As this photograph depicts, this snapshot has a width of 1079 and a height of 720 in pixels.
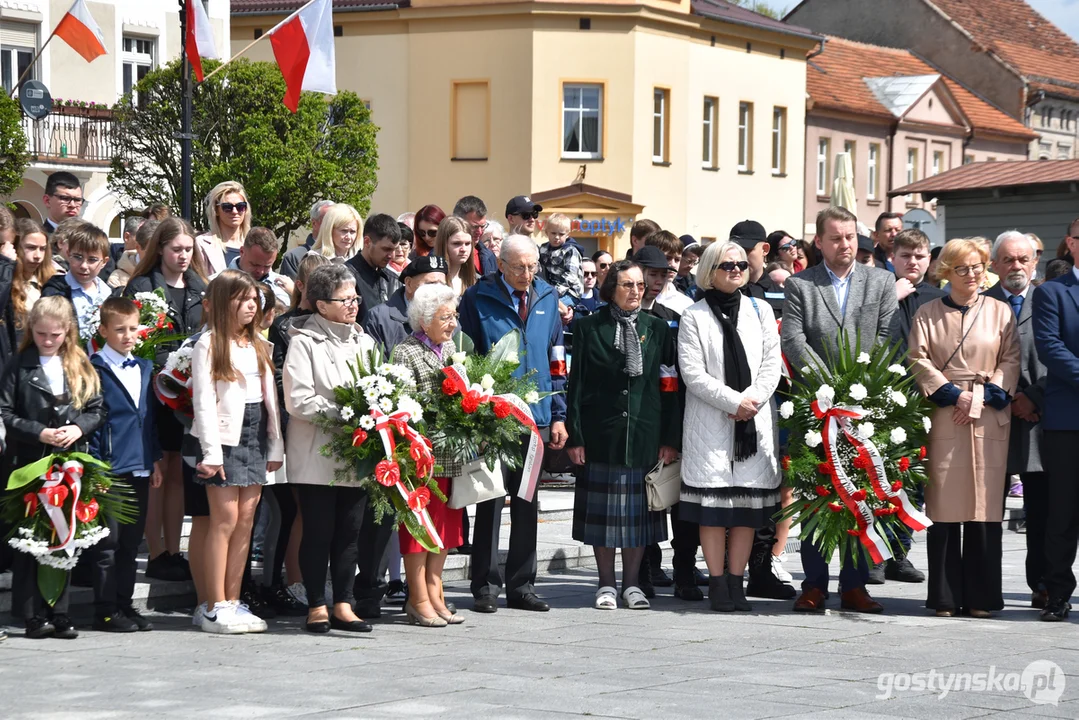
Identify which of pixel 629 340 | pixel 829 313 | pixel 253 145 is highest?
pixel 253 145

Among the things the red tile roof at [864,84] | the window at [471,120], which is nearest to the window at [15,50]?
the window at [471,120]

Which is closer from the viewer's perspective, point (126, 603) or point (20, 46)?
point (126, 603)

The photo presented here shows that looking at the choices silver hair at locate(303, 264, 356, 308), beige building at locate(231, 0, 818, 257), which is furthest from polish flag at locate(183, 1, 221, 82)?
beige building at locate(231, 0, 818, 257)

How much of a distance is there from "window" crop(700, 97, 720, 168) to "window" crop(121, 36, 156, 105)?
1558 centimetres

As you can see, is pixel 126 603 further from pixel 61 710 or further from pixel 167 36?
pixel 167 36

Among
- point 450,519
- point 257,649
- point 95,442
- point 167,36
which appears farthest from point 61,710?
point 167,36

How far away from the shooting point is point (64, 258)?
10.6 metres

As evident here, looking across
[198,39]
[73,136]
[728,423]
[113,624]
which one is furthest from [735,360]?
[73,136]

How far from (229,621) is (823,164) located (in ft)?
149

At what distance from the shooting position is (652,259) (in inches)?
418

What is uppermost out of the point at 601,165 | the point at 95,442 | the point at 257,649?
the point at 601,165

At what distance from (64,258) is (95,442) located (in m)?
2.14

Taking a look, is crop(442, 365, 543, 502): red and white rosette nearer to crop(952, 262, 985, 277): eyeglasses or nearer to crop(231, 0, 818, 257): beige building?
crop(952, 262, 985, 277): eyeglasses

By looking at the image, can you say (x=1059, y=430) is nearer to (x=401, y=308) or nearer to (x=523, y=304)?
(x=523, y=304)
